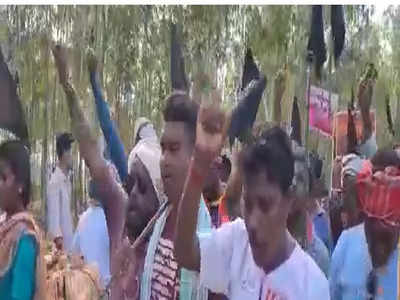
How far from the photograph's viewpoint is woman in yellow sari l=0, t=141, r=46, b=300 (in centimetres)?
411

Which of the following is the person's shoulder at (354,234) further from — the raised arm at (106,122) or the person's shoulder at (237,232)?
the raised arm at (106,122)

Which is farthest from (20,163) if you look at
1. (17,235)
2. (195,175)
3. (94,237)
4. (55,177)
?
(195,175)

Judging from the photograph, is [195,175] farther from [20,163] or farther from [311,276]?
[20,163]

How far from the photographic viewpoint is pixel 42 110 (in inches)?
162

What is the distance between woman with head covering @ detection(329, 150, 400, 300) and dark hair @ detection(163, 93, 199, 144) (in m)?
A: 0.71

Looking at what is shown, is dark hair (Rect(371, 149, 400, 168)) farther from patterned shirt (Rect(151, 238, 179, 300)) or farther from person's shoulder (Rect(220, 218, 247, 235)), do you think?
patterned shirt (Rect(151, 238, 179, 300))

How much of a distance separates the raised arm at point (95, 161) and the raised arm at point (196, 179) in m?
0.29

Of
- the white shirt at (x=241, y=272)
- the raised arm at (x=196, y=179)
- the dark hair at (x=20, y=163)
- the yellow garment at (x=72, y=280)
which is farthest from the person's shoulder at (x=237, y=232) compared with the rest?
the dark hair at (x=20, y=163)

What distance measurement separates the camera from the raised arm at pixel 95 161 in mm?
4133

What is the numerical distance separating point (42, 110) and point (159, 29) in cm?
56

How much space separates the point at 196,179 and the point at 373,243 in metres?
0.82

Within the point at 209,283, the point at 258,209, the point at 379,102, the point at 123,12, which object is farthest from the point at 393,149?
the point at 123,12

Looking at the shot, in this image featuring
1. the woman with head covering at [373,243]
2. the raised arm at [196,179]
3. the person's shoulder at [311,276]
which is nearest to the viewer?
the raised arm at [196,179]

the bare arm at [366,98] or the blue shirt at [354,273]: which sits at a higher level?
the bare arm at [366,98]
